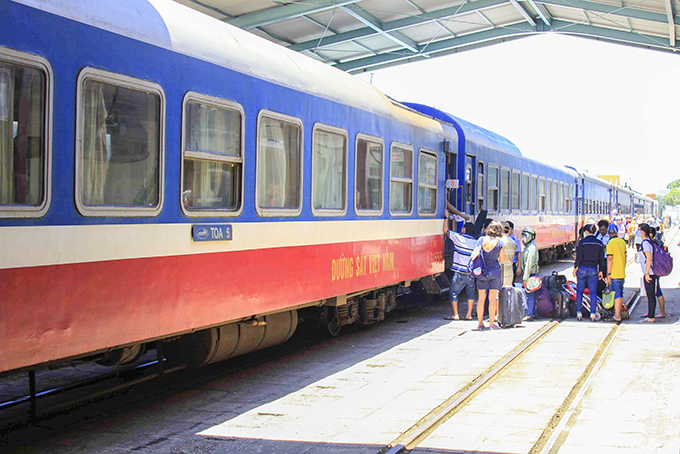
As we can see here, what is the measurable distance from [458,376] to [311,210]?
2378 millimetres

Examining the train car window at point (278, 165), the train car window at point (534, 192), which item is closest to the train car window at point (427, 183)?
the train car window at point (278, 165)

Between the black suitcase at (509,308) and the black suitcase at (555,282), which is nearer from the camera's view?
the black suitcase at (509,308)

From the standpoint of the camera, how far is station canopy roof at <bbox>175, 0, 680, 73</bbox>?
55.2 feet

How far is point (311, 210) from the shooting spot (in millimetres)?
8148

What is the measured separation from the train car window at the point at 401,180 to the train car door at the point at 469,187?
104 inches

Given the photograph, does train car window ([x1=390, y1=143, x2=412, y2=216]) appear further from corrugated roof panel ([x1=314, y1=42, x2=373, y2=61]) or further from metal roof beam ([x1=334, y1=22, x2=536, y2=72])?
metal roof beam ([x1=334, y1=22, x2=536, y2=72])

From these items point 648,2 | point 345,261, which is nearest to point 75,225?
point 345,261

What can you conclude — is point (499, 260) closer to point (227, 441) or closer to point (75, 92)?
point (227, 441)

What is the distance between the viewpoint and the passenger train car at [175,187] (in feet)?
15.4

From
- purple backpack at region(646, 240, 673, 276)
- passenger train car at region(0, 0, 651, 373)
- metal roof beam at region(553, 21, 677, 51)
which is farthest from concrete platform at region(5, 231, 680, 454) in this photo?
metal roof beam at region(553, 21, 677, 51)

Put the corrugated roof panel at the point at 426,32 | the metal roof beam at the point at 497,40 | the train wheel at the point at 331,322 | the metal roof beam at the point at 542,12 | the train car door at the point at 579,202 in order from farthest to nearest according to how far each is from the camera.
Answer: the train car door at the point at 579,202
the corrugated roof panel at the point at 426,32
the metal roof beam at the point at 497,40
the metal roof beam at the point at 542,12
the train wheel at the point at 331,322

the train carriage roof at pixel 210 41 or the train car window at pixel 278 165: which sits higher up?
the train carriage roof at pixel 210 41

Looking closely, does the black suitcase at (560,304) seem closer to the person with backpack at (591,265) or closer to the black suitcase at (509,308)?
the person with backpack at (591,265)

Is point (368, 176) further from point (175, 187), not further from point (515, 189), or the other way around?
point (515, 189)
